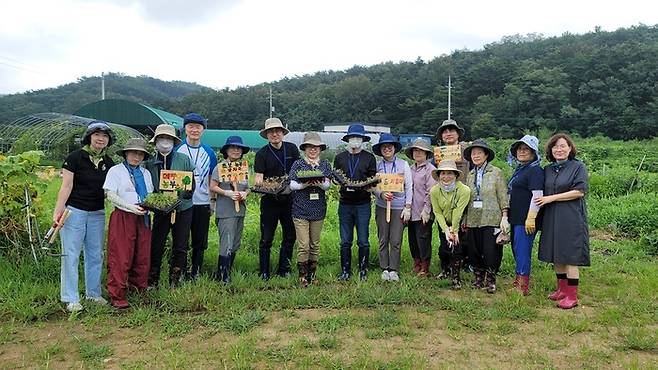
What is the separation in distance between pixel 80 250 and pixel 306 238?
2088mm

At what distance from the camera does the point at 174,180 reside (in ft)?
14.8

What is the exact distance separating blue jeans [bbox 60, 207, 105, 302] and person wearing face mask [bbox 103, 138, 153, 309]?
13cm

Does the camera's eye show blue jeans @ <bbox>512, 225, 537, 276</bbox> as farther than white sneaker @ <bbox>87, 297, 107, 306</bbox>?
Yes

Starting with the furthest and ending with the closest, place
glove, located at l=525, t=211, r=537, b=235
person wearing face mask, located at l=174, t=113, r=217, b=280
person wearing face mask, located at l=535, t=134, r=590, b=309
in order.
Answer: person wearing face mask, located at l=174, t=113, r=217, b=280, glove, located at l=525, t=211, r=537, b=235, person wearing face mask, located at l=535, t=134, r=590, b=309

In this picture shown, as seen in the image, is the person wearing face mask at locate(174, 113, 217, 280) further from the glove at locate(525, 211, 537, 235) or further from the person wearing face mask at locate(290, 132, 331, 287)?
the glove at locate(525, 211, 537, 235)

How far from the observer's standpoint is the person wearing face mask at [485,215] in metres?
4.85

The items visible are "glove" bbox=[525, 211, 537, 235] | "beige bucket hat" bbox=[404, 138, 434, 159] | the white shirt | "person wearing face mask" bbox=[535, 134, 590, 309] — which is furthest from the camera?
"beige bucket hat" bbox=[404, 138, 434, 159]

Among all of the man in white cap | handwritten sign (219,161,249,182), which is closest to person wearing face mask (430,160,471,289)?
the man in white cap

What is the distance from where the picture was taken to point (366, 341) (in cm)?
362

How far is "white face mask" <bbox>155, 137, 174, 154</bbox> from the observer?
4.63 meters

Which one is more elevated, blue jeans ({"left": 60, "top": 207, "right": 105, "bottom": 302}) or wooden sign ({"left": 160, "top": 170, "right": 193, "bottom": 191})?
wooden sign ({"left": 160, "top": 170, "right": 193, "bottom": 191})

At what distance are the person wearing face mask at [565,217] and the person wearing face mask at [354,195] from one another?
1.69 metres

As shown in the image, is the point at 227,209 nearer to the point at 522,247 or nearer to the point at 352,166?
the point at 352,166

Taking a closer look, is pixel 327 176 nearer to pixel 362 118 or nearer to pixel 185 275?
pixel 185 275
